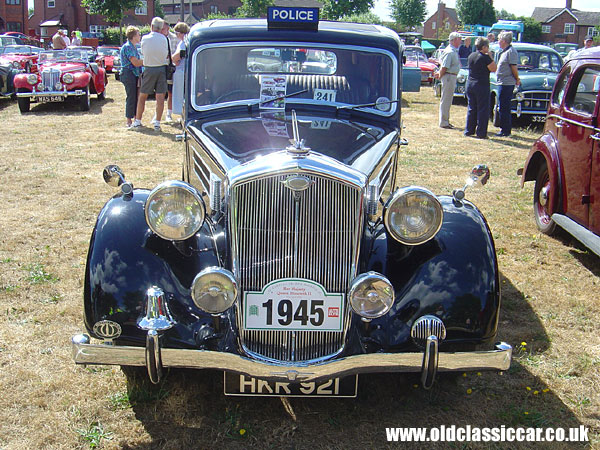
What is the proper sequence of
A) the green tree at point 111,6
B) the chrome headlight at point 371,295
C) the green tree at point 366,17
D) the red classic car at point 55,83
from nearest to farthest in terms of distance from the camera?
the chrome headlight at point 371,295 < the red classic car at point 55,83 < the green tree at point 111,6 < the green tree at point 366,17

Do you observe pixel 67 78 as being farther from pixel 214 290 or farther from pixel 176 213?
pixel 214 290

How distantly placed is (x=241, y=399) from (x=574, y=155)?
12.4 feet

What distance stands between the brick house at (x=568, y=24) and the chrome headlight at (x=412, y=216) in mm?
72091

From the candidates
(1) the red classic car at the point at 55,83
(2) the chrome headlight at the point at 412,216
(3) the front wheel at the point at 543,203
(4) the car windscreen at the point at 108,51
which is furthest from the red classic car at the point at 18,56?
(2) the chrome headlight at the point at 412,216

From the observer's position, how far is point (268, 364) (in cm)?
253

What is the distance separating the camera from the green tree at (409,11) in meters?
55.1

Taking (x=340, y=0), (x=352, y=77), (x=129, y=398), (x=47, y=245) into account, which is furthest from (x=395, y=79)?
(x=340, y=0)

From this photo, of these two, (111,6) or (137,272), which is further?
(111,6)

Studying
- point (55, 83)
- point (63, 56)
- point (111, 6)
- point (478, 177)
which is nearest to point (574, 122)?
point (478, 177)

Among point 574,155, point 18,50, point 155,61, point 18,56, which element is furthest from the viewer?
point 18,50

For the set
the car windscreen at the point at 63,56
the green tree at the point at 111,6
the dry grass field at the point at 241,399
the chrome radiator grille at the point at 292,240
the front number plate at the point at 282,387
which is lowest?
the dry grass field at the point at 241,399

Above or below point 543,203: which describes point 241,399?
below

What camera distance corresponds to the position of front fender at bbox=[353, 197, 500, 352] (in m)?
2.79

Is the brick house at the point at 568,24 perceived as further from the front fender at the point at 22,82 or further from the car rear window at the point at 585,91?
the car rear window at the point at 585,91
